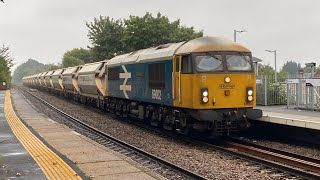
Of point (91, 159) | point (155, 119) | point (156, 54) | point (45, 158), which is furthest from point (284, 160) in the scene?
point (155, 119)

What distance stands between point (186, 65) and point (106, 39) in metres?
45.2

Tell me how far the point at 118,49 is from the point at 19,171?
49220 mm

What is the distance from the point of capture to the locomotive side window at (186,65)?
13.9m

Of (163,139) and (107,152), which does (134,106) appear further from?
(107,152)

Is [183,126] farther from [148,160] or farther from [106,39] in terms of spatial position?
[106,39]

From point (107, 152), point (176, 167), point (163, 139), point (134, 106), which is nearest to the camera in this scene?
point (176, 167)

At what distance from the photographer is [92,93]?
29859mm

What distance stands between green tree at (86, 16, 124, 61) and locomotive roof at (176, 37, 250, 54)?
42638 mm

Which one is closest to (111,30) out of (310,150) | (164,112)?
(164,112)

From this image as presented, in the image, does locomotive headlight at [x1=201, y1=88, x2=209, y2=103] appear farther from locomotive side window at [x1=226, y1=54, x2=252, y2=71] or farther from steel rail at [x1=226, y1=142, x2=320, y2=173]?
steel rail at [x1=226, y1=142, x2=320, y2=173]

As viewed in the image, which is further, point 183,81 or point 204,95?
point 183,81

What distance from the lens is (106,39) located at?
2292 inches

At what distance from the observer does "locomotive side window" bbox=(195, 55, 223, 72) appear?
1382 cm

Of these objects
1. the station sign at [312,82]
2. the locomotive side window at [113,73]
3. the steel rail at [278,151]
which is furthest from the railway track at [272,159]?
the locomotive side window at [113,73]
